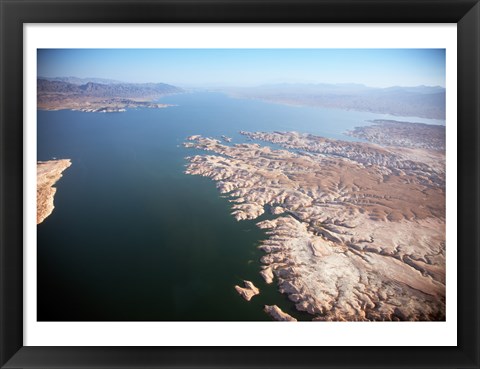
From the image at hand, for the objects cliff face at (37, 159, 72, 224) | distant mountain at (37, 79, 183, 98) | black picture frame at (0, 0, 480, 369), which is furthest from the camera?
distant mountain at (37, 79, 183, 98)

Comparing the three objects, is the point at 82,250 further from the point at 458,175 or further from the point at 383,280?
the point at 458,175

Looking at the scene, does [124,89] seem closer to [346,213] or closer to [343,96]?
[343,96]

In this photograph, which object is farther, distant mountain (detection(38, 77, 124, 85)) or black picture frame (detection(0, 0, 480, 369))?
distant mountain (detection(38, 77, 124, 85))

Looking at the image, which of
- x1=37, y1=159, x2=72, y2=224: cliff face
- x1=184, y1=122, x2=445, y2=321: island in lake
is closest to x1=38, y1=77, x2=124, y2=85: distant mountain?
x1=37, y1=159, x2=72, y2=224: cliff face

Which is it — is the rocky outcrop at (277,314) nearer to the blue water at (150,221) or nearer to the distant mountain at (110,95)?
the blue water at (150,221)

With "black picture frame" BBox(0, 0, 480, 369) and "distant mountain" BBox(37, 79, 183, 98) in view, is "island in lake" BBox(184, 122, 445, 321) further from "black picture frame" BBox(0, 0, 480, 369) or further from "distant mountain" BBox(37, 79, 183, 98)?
"distant mountain" BBox(37, 79, 183, 98)
